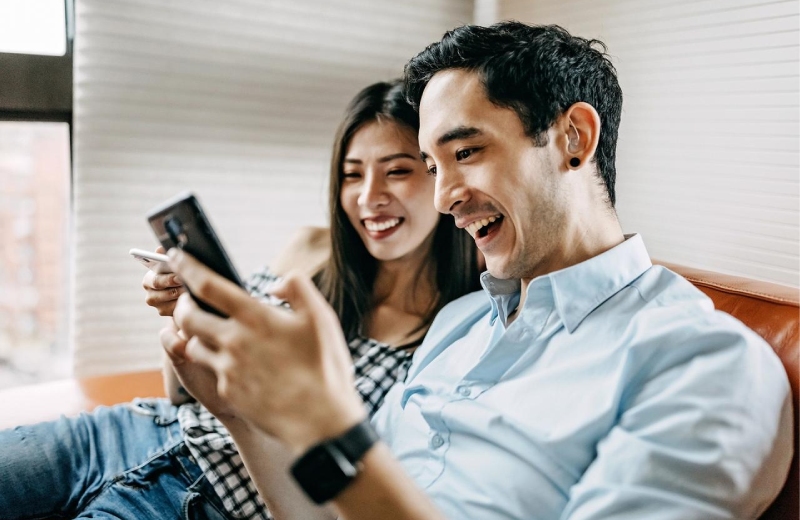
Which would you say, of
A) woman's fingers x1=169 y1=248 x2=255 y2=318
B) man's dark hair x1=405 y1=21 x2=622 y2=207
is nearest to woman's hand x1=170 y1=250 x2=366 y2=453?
woman's fingers x1=169 y1=248 x2=255 y2=318

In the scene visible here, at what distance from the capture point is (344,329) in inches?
65.2

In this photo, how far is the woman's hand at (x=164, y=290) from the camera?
1.17 meters

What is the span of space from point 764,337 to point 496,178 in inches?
19.1

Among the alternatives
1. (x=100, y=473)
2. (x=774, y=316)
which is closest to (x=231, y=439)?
(x=100, y=473)

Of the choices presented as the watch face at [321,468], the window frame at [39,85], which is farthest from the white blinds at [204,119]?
the watch face at [321,468]

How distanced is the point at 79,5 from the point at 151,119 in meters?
0.37

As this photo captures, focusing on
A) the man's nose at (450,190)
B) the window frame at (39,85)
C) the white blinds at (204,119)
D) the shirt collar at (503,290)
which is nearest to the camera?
the man's nose at (450,190)

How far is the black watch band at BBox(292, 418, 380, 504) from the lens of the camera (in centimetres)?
64

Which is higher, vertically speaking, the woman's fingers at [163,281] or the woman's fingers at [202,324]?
the woman's fingers at [202,324]

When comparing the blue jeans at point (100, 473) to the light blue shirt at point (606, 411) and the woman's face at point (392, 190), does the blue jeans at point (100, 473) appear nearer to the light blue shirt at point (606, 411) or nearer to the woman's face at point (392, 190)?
the light blue shirt at point (606, 411)

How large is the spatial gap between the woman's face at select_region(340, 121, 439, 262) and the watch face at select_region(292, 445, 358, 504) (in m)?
1.01

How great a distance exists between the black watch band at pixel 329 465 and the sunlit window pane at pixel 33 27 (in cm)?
182

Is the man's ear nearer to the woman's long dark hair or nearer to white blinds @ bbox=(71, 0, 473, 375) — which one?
the woman's long dark hair

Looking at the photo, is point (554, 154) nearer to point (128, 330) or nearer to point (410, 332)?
point (410, 332)
